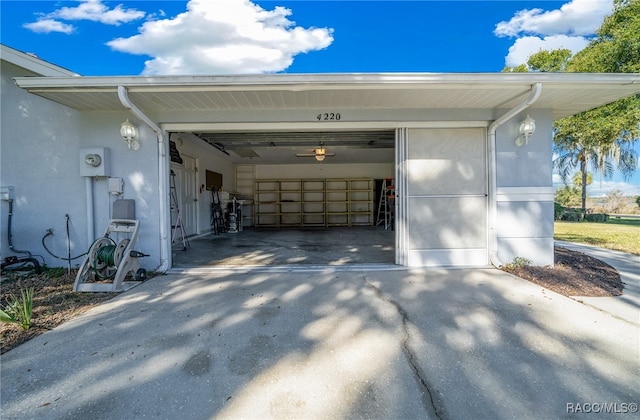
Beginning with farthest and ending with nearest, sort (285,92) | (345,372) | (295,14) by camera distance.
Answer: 1. (295,14)
2. (285,92)
3. (345,372)

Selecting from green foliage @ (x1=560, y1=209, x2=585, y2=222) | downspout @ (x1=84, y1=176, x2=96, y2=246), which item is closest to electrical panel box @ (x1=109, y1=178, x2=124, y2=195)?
downspout @ (x1=84, y1=176, x2=96, y2=246)

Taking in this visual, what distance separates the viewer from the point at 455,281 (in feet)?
11.8

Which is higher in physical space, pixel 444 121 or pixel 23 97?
pixel 23 97

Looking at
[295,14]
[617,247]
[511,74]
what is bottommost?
[617,247]

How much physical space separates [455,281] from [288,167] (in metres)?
9.01

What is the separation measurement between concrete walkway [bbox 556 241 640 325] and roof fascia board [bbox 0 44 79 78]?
25.4ft

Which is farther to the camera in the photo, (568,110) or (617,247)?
(617,247)

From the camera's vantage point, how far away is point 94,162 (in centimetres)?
389

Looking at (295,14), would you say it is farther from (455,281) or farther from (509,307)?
(509,307)

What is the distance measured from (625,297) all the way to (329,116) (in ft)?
13.7

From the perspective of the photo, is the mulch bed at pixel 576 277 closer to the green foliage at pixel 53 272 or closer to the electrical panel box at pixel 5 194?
the green foliage at pixel 53 272

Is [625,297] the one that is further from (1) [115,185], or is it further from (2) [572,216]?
(2) [572,216]

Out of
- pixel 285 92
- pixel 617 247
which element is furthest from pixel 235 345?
pixel 617 247

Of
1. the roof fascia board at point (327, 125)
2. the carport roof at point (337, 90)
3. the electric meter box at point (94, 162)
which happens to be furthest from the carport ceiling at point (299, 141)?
the electric meter box at point (94, 162)
